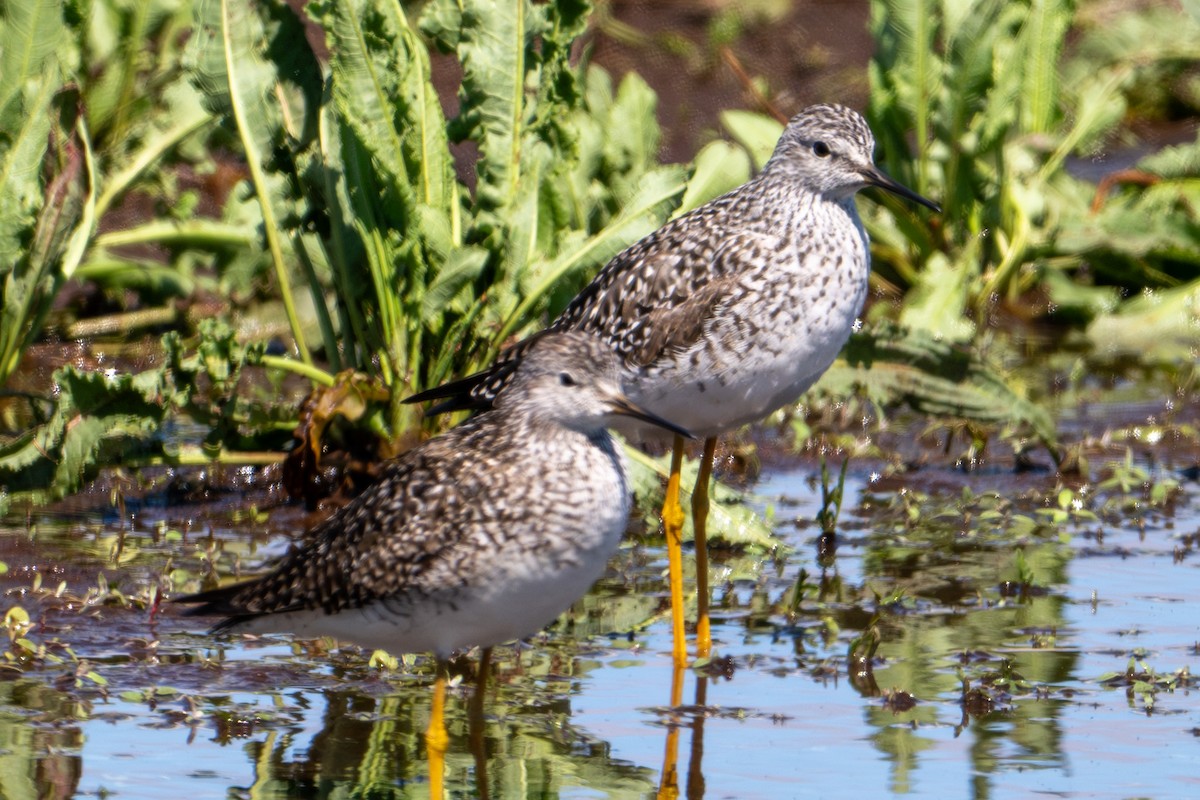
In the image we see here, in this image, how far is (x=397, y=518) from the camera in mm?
5230

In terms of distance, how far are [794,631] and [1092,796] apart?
5.41 feet

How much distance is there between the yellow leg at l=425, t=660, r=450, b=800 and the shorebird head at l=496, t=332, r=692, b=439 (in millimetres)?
772

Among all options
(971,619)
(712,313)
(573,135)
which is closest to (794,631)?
(971,619)

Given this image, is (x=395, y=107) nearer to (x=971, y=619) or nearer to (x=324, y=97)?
(x=324, y=97)

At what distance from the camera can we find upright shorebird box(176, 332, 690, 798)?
496 cm

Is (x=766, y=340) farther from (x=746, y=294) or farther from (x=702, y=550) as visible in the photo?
(x=702, y=550)

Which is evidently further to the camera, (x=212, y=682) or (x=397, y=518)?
(x=212, y=682)

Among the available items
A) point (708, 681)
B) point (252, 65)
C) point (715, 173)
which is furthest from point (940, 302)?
point (708, 681)

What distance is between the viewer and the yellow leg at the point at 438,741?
193 inches

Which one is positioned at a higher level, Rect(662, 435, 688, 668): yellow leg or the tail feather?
Rect(662, 435, 688, 668): yellow leg

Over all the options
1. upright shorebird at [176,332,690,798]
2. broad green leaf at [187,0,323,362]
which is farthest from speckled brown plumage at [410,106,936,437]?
broad green leaf at [187,0,323,362]

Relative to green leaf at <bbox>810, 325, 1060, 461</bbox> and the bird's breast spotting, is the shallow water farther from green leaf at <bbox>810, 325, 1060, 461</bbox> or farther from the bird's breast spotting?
the bird's breast spotting

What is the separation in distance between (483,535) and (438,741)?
1.90ft

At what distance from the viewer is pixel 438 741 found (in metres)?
5.04
